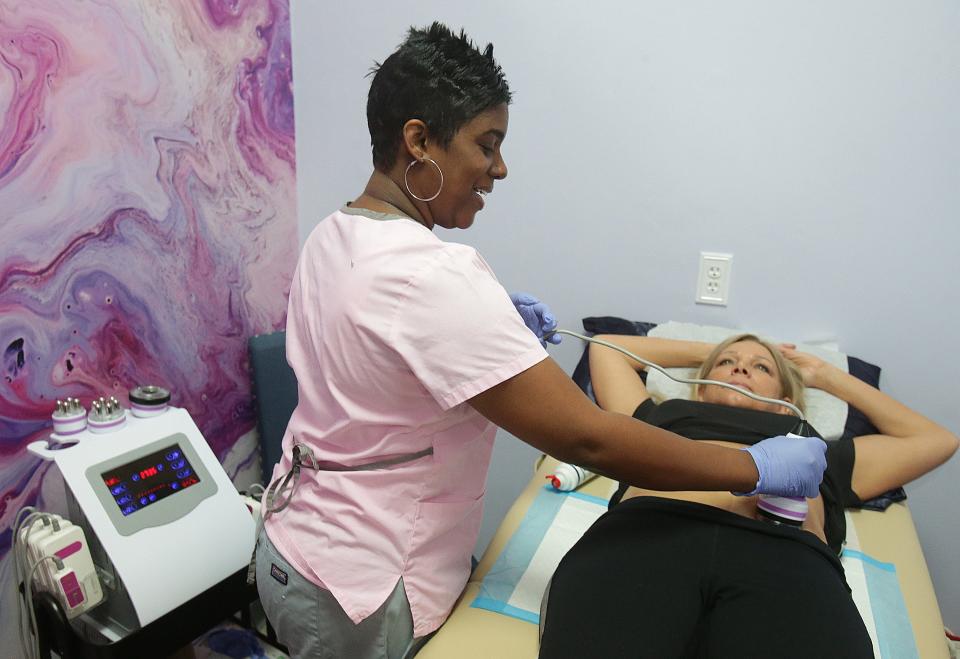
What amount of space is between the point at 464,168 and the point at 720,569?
0.75m

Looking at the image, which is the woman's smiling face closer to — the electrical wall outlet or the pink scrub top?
the pink scrub top

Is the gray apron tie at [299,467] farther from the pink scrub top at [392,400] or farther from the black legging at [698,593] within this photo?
the black legging at [698,593]

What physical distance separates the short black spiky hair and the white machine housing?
0.87 m

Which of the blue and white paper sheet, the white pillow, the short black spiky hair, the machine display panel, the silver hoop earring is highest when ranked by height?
the short black spiky hair

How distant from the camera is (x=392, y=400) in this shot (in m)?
0.84

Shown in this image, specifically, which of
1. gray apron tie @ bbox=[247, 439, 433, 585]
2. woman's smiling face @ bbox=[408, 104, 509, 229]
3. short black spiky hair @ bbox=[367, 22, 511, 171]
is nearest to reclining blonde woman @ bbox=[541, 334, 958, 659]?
gray apron tie @ bbox=[247, 439, 433, 585]

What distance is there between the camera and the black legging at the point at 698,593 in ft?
2.88

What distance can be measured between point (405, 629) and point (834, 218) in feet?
4.79

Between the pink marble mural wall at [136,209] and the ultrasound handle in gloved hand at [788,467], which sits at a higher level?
the pink marble mural wall at [136,209]

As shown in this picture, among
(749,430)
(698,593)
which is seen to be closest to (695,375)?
(749,430)

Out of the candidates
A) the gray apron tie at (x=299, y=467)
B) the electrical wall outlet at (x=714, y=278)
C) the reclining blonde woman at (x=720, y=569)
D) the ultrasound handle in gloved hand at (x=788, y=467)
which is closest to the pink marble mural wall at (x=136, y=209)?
the gray apron tie at (x=299, y=467)

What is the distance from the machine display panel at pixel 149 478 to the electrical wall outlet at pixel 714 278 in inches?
55.1

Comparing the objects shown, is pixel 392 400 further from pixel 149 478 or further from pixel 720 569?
pixel 149 478

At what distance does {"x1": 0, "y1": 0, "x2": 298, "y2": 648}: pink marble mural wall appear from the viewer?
1316 mm
